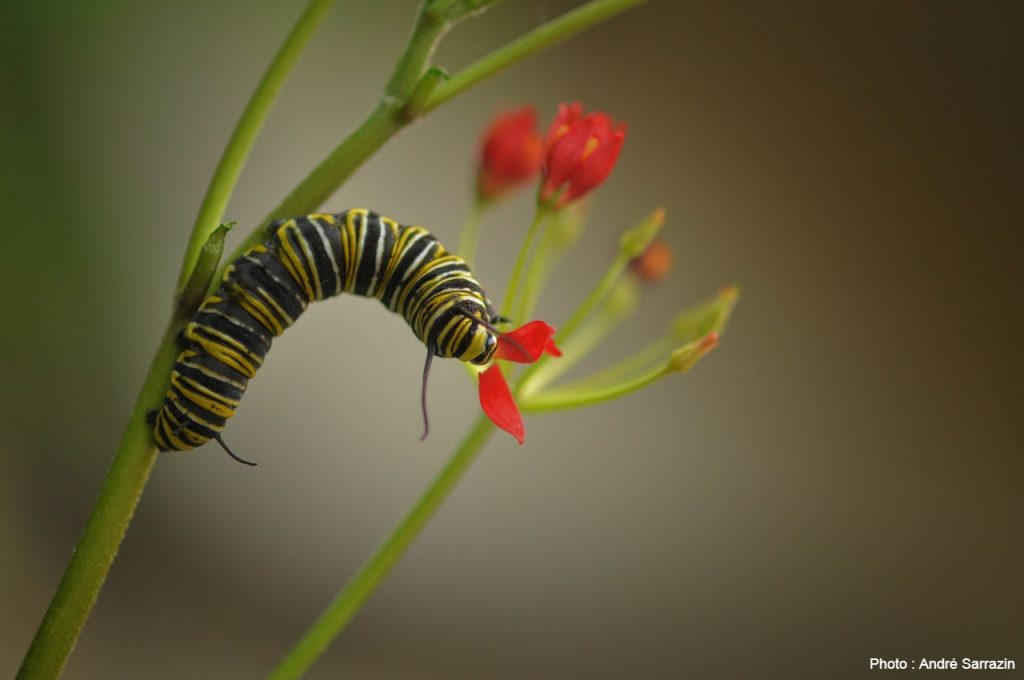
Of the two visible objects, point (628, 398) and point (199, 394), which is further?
point (628, 398)

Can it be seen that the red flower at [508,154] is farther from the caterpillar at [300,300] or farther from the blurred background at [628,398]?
the blurred background at [628,398]

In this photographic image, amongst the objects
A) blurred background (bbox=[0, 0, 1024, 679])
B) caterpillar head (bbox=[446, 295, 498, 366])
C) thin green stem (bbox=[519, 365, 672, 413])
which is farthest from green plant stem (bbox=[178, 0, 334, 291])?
blurred background (bbox=[0, 0, 1024, 679])

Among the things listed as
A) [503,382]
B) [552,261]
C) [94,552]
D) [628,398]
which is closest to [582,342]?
[552,261]

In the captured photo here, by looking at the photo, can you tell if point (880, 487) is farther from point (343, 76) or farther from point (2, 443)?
point (2, 443)

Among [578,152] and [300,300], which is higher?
[578,152]

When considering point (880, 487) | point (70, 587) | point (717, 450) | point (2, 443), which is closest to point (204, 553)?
point (2, 443)

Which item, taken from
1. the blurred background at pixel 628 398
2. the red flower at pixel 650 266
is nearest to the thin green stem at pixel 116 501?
the red flower at pixel 650 266

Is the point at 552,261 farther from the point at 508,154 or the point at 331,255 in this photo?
the point at 331,255
